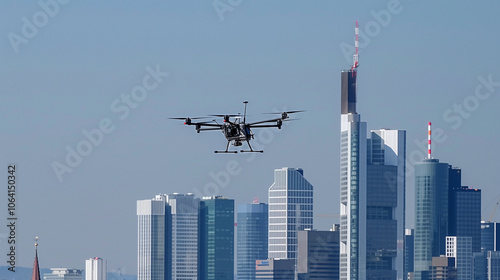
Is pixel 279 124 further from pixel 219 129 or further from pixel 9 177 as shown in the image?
pixel 9 177

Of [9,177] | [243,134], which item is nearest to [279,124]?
[243,134]

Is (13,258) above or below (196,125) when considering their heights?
below

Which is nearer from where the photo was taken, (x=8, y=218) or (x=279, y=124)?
(x=279, y=124)

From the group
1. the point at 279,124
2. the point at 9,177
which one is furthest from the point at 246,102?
the point at 9,177

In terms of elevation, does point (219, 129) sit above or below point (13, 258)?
above

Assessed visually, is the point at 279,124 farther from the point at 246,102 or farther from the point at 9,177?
the point at 9,177

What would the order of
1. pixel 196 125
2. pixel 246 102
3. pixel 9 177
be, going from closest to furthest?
pixel 246 102, pixel 196 125, pixel 9 177

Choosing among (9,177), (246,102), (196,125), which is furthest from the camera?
(9,177)

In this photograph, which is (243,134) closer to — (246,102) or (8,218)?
(246,102)
